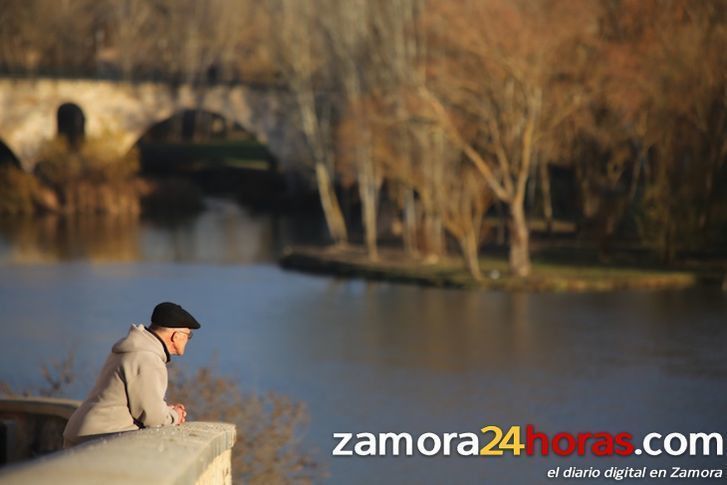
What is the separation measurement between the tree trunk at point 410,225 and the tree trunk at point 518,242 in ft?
12.3

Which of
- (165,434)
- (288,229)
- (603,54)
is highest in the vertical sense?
(603,54)

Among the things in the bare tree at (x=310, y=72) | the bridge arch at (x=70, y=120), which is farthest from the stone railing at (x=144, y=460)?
the bridge arch at (x=70, y=120)

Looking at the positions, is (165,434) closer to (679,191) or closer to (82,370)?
(82,370)

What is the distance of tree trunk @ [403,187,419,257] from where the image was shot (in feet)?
102

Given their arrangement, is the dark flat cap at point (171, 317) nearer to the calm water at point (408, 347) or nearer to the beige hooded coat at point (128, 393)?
the beige hooded coat at point (128, 393)

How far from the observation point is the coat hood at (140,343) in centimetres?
643

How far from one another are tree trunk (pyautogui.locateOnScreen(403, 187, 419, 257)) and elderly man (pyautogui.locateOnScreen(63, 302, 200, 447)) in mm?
24337

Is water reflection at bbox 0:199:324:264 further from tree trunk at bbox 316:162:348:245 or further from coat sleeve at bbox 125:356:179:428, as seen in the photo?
coat sleeve at bbox 125:356:179:428

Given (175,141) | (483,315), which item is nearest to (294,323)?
(483,315)

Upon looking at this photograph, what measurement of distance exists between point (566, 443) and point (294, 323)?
926 centimetres

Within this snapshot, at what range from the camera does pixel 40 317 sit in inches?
974

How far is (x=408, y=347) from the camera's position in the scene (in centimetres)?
2220

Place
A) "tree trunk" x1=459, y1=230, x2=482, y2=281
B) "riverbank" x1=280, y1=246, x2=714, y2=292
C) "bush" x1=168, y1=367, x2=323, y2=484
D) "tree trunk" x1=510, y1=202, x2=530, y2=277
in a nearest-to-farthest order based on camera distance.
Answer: "bush" x1=168, y1=367, x2=323, y2=484
"riverbank" x1=280, y1=246, x2=714, y2=292
"tree trunk" x1=510, y1=202, x2=530, y2=277
"tree trunk" x1=459, y1=230, x2=482, y2=281

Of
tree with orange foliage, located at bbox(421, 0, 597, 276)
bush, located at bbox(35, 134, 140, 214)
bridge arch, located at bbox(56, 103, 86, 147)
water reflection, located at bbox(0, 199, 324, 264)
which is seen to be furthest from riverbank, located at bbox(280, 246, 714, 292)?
bridge arch, located at bbox(56, 103, 86, 147)
